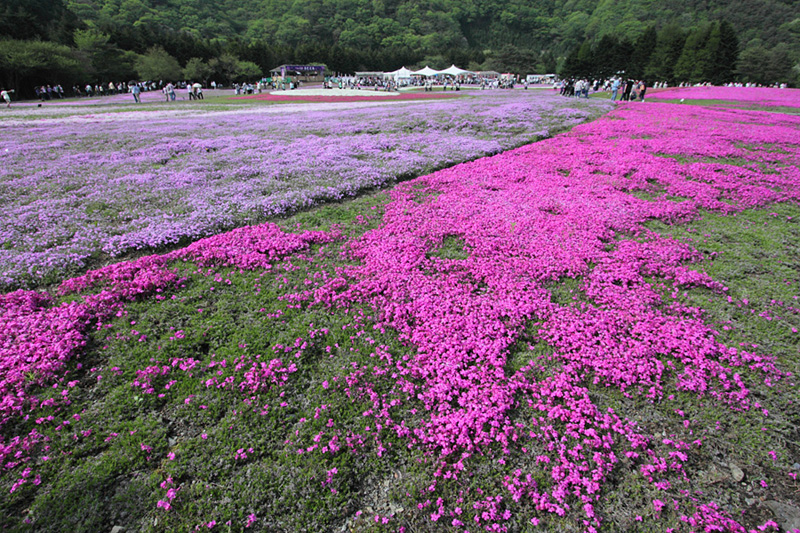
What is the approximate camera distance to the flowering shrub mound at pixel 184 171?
8305mm

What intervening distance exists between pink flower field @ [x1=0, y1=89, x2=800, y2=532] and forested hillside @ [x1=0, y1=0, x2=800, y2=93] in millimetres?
68083

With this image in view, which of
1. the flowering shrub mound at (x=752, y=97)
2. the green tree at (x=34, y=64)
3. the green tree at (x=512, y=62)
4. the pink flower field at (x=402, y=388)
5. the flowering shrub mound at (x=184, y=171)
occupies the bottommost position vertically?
the pink flower field at (x=402, y=388)

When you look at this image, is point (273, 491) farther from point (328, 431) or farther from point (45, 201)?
point (45, 201)

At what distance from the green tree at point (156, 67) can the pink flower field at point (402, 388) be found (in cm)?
8343

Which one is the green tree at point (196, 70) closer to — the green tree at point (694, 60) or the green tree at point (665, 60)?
the green tree at point (665, 60)

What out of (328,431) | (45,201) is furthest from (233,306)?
(45,201)

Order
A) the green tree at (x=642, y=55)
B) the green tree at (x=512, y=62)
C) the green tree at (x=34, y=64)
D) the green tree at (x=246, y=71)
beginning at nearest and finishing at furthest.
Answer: the green tree at (x=34, y=64)
the green tree at (x=642, y=55)
the green tree at (x=246, y=71)
the green tree at (x=512, y=62)

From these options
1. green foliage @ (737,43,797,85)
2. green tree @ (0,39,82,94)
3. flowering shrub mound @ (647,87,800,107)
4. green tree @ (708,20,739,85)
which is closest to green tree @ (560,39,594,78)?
green tree @ (708,20,739,85)

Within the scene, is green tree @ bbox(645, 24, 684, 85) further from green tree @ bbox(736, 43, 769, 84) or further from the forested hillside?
green tree @ bbox(736, 43, 769, 84)

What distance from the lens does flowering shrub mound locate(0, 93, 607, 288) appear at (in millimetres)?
8305

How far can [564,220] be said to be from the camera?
30.3ft

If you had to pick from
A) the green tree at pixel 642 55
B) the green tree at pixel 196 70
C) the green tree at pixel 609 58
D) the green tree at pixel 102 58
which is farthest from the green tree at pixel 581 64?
the green tree at pixel 102 58

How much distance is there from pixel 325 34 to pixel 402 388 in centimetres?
19228

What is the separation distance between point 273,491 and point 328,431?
785 mm
